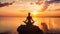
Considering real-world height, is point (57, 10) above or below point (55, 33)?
above

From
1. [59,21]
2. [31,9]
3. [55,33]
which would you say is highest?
[31,9]

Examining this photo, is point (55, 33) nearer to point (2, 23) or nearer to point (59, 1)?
point (59, 1)

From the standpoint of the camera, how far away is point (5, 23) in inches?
143

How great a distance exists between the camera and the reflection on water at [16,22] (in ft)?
11.6

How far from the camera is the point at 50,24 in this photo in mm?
3584

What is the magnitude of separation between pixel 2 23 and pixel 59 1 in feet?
3.81

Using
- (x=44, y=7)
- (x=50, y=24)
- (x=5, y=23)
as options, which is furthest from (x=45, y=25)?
(x=5, y=23)

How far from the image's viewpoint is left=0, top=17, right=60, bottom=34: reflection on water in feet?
11.6

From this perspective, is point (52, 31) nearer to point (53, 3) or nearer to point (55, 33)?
point (55, 33)

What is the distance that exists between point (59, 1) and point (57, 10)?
0.17 metres

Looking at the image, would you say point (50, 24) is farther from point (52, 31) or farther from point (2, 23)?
point (2, 23)

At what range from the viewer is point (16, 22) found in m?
3.60

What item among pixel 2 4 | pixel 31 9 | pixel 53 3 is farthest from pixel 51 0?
pixel 2 4

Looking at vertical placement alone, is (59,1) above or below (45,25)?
above
